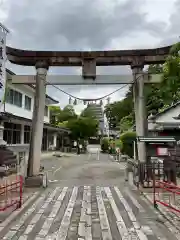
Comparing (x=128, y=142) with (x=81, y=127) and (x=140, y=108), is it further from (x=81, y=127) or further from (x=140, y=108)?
(x=81, y=127)

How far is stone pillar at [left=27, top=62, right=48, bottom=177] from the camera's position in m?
16.6

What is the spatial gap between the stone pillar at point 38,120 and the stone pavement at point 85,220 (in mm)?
3361

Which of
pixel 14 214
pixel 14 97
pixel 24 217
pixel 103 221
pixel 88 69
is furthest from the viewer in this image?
pixel 14 97

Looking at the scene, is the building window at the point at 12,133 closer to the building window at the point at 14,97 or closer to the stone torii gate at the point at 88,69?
the building window at the point at 14,97

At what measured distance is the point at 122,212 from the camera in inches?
400

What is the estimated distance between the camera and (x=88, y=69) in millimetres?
17000

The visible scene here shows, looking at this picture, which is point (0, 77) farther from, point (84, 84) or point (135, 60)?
point (135, 60)

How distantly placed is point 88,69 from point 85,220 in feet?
32.5

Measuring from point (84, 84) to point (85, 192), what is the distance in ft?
20.5

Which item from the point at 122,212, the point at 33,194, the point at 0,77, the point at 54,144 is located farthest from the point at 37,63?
the point at 54,144

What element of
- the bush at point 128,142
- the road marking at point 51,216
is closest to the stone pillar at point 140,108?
the road marking at point 51,216

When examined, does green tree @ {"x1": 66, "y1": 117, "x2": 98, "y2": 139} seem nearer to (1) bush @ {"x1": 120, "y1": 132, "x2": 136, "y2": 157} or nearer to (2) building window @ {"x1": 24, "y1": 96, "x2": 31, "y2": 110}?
(1) bush @ {"x1": 120, "y1": 132, "x2": 136, "y2": 157}

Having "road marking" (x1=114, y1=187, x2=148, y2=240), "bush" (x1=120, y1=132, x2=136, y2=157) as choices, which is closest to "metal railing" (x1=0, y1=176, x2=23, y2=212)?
"road marking" (x1=114, y1=187, x2=148, y2=240)

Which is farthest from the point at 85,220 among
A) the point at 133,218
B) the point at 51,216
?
the point at 133,218
